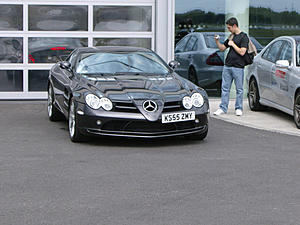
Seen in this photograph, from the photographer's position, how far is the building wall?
15914 millimetres

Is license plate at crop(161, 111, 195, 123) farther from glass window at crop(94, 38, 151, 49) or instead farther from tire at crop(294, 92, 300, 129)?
glass window at crop(94, 38, 151, 49)

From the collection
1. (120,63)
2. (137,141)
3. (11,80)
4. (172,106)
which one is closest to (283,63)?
(120,63)

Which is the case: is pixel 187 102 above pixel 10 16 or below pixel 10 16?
below

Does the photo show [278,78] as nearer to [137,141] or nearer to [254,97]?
[254,97]

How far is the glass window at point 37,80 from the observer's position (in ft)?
52.5

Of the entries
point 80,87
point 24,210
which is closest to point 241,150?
point 80,87

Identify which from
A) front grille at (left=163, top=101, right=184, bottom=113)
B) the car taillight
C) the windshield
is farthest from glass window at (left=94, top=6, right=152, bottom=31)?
front grille at (left=163, top=101, right=184, bottom=113)

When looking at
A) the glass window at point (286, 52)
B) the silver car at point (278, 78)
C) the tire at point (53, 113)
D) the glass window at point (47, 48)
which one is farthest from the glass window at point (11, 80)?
the glass window at point (286, 52)

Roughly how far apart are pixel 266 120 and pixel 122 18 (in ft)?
17.1

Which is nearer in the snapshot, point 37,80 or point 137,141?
point 137,141

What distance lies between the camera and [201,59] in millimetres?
16188

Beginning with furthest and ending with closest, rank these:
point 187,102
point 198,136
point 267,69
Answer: point 267,69, point 198,136, point 187,102

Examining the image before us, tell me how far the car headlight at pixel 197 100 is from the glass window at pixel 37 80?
22.7 feet

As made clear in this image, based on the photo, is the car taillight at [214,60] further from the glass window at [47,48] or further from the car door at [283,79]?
the car door at [283,79]
